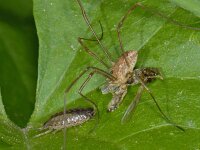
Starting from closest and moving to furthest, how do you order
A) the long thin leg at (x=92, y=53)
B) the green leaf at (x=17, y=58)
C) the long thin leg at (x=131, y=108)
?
the long thin leg at (x=131, y=108) < the long thin leg at (x=92, y=53) < the green leaf at (x=17, y=58)

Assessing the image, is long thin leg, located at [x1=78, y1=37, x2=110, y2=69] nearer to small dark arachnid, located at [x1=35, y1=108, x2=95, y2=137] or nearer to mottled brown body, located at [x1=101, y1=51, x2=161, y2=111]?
mottled brown body, located at [x1=101, y1=51, x2=161, y2=111]

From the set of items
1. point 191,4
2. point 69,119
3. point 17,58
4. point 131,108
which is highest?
point 191,4

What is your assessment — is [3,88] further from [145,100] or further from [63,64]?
[145,100]

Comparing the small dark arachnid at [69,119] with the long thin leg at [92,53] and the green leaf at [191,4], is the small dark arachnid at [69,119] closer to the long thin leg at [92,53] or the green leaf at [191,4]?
the long thin leg at [92,53]

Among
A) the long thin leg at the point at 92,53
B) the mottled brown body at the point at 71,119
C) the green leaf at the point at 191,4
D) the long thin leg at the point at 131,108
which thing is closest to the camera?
the green leaf at the point at 191,4

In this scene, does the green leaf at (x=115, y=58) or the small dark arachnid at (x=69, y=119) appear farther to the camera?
the small dark arachnid at (x=69, y=119)

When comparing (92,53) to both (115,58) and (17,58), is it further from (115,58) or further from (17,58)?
(17,58)

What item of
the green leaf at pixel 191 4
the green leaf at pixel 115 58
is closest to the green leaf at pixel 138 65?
the green leaf at pixel 115 58

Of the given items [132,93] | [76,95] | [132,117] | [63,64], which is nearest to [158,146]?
[132,117]

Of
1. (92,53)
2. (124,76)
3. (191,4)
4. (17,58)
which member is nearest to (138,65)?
(124,76)
